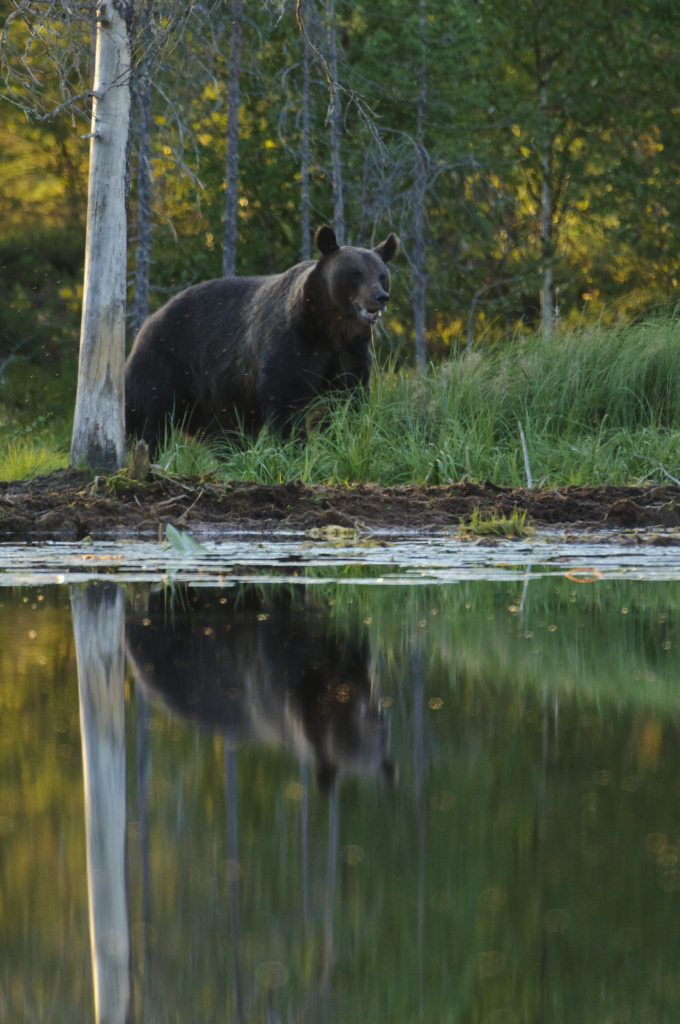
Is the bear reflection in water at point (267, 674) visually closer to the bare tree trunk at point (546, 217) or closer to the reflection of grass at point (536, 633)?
the reflection of grass at point (536, 633)

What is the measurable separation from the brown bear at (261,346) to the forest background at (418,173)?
6.15 m

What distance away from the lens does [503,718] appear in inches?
119

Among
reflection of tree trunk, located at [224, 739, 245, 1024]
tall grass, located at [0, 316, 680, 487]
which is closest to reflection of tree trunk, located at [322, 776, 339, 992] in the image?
reflection of tree trunk, located at [224, 739, 245, 1024]

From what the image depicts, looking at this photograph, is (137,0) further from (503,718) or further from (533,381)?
(503,718)

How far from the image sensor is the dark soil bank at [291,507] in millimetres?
7949

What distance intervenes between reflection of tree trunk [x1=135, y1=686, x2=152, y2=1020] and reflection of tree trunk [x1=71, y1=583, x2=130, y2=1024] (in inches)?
1.0

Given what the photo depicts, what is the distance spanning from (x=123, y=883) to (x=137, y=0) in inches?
367

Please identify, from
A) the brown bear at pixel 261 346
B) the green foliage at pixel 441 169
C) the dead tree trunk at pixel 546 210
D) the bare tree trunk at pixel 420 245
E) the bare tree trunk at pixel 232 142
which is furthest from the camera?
the dead tree trunk at pixel 546 210

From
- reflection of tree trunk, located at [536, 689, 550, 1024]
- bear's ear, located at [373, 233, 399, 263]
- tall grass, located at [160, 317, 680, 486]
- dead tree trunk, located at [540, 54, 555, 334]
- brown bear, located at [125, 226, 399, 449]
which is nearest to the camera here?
reflection of tree trunk, located at [536, 689, 550, 1024]

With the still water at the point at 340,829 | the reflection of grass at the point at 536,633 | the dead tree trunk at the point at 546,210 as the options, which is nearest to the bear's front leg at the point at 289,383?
the reflection of grass at the point at 536,633

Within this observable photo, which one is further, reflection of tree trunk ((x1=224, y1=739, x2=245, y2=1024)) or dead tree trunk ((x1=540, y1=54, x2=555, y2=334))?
dead tree trunk ((x1=540, y1=54, x2=555, y2=334))

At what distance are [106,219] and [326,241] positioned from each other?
7.50 ft

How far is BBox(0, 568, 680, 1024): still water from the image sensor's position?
1607 millimetres

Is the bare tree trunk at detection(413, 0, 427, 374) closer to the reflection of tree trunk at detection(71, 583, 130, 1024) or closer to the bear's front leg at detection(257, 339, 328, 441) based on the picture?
the bear's front leg at detection(257, 339, 328, 441)
